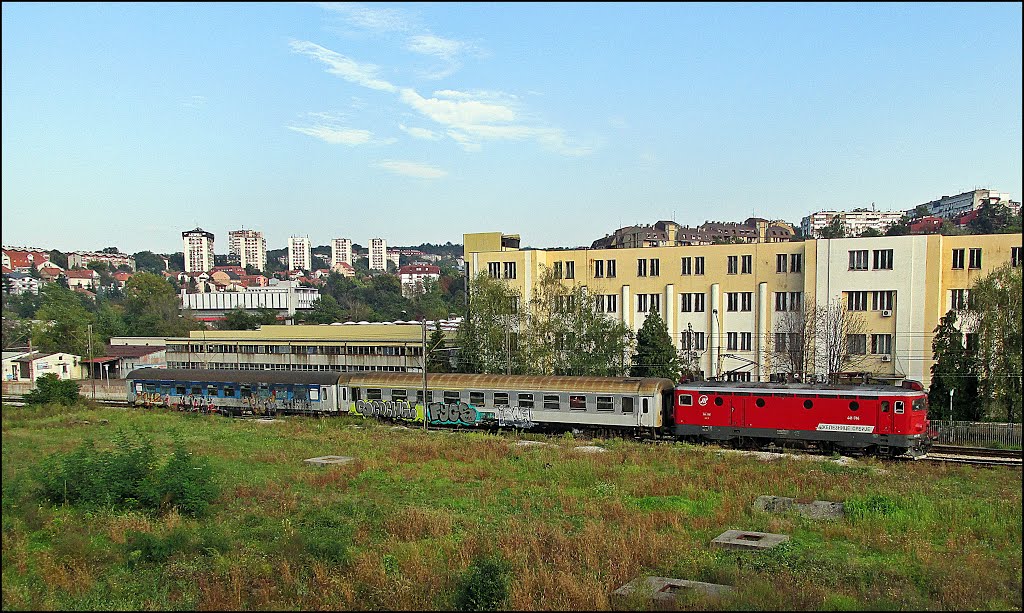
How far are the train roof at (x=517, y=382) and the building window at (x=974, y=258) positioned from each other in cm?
2200

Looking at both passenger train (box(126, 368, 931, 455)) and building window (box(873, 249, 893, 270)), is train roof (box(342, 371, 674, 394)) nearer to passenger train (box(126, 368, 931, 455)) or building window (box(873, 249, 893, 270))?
passenger train (box(126, 368, 931, 455))

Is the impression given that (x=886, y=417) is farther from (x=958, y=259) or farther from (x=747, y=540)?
(x=958, y=259)

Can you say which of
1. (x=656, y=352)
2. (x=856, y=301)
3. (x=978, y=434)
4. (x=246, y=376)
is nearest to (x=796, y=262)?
(x=856, y=301)

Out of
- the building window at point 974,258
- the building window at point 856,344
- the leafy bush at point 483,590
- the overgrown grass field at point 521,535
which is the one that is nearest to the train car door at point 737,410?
the overgrown grass field at point 521,535

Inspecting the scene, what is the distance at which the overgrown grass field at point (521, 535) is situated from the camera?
472 inches

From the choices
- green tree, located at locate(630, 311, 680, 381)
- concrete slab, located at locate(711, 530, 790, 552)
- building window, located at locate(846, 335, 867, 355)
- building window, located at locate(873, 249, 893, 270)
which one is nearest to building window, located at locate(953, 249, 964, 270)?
building window, located at locate(873, 249, 893, 270)

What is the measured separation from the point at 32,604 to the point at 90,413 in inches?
1395

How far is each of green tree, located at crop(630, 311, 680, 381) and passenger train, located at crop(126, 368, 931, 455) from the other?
35.7 ft

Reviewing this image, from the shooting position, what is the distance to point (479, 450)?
92.6 ft

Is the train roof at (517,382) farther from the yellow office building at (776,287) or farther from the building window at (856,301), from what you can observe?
the building window at (856,301)

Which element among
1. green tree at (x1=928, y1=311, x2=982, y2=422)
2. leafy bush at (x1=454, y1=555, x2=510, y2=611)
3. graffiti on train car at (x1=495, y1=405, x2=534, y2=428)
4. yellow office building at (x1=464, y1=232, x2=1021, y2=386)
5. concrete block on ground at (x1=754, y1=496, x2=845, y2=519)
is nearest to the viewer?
leafy bush at (x1=454, y1=555, x2=510, y2=611)

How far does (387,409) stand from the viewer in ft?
126

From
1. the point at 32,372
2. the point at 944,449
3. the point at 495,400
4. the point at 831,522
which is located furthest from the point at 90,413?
the point at 944,449

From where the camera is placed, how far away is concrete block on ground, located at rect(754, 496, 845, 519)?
18.0 metres
